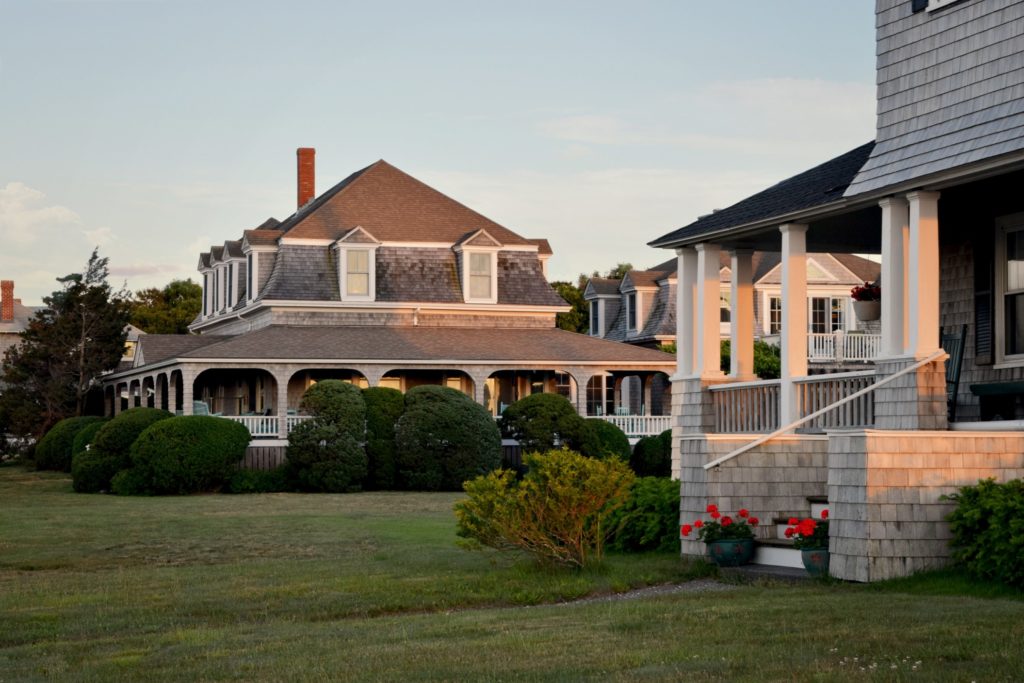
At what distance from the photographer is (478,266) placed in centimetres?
4656

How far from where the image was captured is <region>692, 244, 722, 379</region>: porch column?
20.4 metres

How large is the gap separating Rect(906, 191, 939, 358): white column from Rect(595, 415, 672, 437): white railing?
89.6ft

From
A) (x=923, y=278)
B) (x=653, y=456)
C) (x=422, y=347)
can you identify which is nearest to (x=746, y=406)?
(x=923, y=278)

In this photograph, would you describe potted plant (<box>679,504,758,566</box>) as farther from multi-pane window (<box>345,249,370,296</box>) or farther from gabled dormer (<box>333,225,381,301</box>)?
multi-pane window (<box>345,249,370,296</box>)

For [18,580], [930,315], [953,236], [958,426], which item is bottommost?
[18,580]

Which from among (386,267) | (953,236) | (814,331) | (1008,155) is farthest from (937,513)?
(814,331)

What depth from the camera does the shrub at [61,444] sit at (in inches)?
1778

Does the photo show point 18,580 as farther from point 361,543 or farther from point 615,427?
point 615,427

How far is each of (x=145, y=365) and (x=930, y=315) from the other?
33387mm

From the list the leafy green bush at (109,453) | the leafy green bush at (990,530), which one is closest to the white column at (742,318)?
the leafy green bush at (990,530)

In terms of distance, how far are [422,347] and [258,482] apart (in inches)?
330

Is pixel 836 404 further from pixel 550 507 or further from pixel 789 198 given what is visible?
pixel 789 198

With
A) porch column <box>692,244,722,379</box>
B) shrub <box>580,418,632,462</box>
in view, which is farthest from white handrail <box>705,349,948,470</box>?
shrub <box>580,418,632,462</box>

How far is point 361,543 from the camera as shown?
68.6 ft
